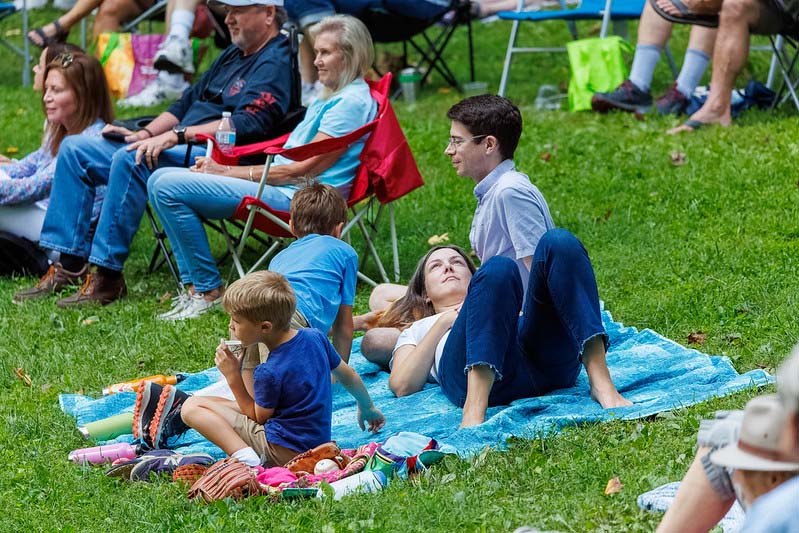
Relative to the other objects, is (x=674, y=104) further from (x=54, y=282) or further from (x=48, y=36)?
(x=48, y=36)

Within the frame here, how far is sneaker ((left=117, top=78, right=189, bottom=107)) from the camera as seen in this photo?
1084cm

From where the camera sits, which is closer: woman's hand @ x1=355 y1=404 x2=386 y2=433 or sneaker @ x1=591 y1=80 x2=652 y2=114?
woman's hand @ x1=355 y1=404 x2=386 y2=433

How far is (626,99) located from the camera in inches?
349

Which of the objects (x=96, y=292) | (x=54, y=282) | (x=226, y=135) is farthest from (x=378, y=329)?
(x=54, y=282)

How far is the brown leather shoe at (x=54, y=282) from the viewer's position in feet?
22.3

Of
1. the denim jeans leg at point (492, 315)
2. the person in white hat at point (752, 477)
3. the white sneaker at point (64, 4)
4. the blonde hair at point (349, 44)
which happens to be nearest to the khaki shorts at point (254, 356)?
the denim jeans leg at point (492, 315)

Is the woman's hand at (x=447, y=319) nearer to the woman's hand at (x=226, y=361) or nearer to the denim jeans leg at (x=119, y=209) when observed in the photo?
the woman's hand at (x=226, y=361)

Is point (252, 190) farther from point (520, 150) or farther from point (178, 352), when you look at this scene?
point (520, 150)

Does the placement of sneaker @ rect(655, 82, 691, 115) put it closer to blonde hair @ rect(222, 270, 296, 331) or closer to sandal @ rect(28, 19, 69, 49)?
sandal @ rect(28, 19, 69, 49)

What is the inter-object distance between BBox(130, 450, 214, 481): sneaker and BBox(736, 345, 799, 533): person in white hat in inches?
93.8

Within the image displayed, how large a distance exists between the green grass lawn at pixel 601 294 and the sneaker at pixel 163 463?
80mm

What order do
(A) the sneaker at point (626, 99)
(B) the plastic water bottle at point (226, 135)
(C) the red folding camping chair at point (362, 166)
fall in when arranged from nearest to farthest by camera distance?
(C) the red folding camping chair at point (362, 166)
(B) the plastic water bottle at point (226, 135)
(A) the sneaker at point (626, 99)

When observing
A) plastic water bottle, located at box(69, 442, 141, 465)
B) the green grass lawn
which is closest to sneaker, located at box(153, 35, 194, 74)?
the green grass lawn

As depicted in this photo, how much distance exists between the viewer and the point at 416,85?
35.7ft
